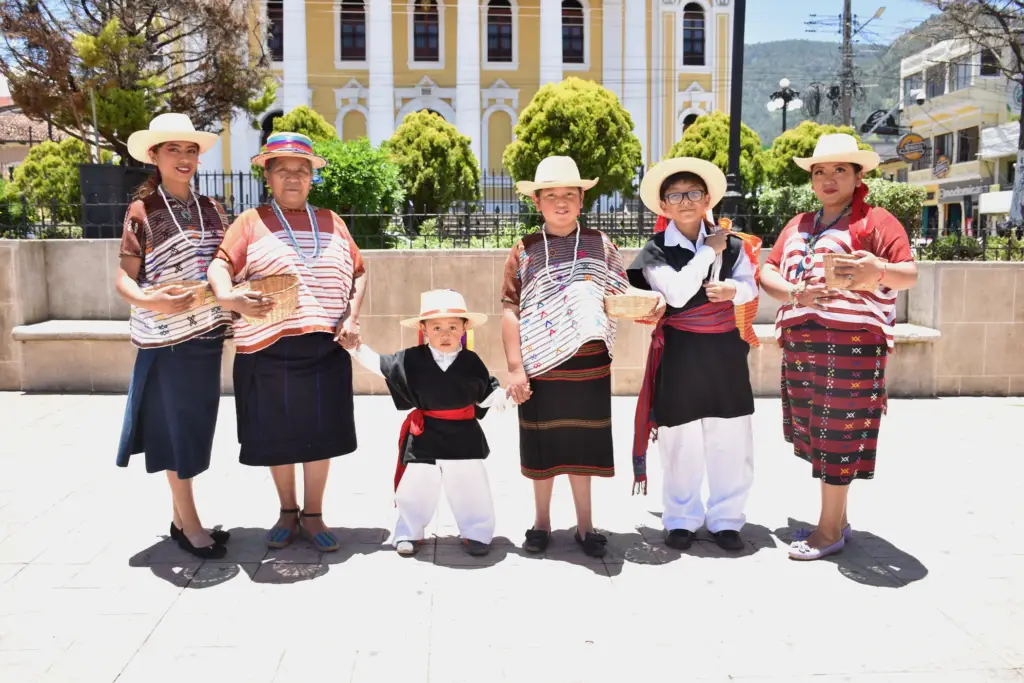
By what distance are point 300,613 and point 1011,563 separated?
3.33 meters

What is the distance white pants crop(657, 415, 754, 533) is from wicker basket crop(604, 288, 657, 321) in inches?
28.1

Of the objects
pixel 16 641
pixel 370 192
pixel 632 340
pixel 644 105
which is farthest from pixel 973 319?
pixel 644 105

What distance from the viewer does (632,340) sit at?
27.6 feet

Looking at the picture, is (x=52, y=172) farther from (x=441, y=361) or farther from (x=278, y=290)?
(x=441, y=361)

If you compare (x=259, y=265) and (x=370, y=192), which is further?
(x=370, y=192)

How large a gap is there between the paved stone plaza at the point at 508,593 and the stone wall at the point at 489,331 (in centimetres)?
272

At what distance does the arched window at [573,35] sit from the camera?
114 ft

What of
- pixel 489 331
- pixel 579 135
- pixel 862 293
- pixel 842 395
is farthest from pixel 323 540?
Result: pixel 579 135

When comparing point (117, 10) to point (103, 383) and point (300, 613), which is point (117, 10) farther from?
point (300, 613)

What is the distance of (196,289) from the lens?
390 centimetres

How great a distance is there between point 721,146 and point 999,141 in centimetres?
2436

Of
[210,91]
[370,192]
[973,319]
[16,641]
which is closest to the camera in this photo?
[16,641]

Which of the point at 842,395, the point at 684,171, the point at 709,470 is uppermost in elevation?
the point at 684,171

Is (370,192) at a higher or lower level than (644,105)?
lower
